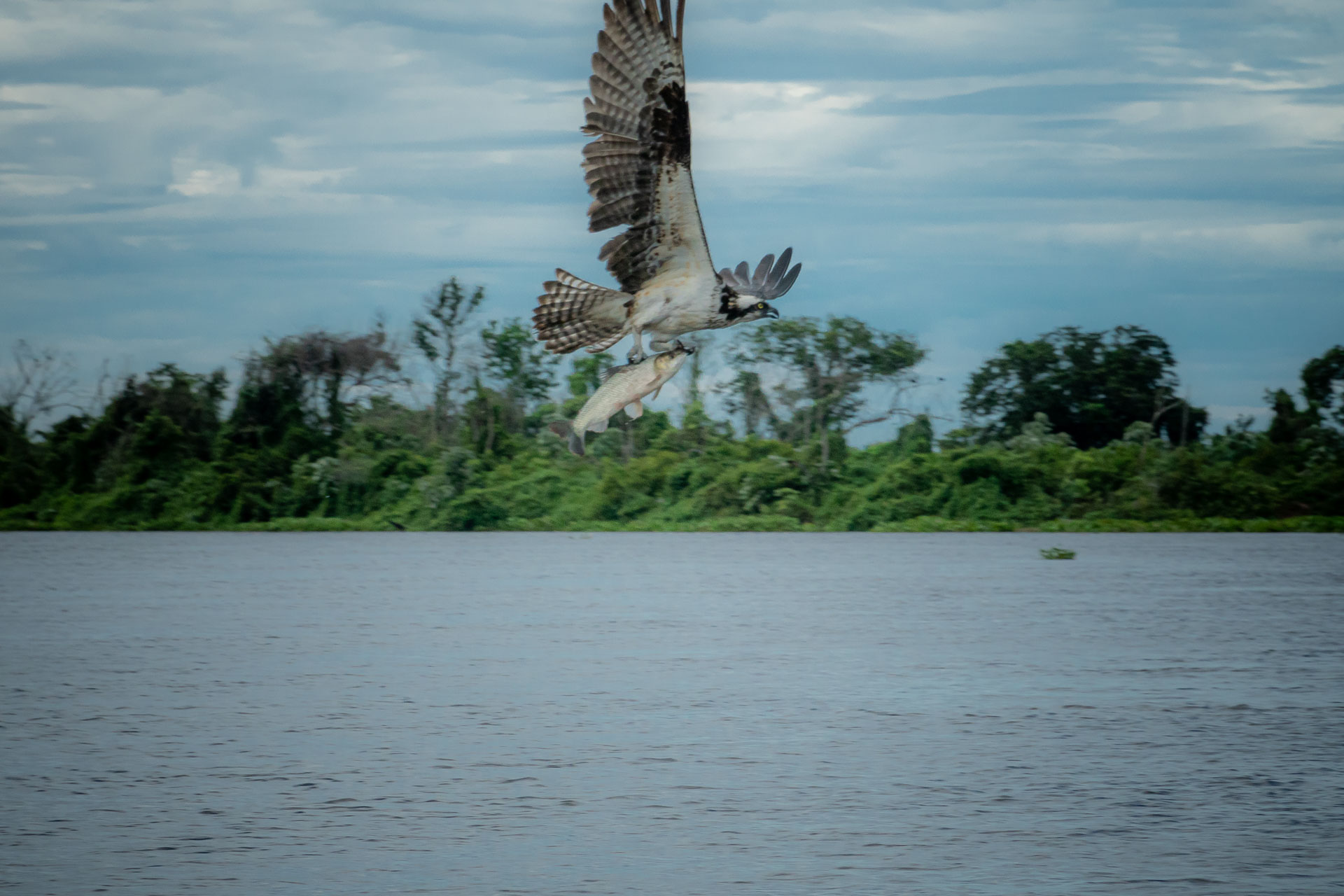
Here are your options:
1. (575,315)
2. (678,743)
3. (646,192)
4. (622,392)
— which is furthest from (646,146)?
(678,743)

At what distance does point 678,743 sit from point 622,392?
20.1 ft

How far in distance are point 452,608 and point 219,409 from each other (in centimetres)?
3322

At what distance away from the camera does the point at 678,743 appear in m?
12.0

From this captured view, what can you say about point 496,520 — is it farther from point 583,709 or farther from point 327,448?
point 583,709

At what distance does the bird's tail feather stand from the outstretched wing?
28 cm

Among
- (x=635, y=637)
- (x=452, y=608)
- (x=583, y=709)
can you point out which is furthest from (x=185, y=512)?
(x=583, y=709)

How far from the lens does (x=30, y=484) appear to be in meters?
53.4

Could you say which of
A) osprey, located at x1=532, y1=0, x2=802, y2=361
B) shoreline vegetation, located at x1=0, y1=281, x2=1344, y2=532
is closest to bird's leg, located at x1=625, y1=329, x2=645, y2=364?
osprey, located at x1=532, y1=0, x2=802, y2=361

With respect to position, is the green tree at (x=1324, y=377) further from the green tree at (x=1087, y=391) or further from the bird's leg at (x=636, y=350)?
the bird's leg at (x=636, y=350)

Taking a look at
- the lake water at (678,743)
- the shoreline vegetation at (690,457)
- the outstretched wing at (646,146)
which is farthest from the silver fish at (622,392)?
the shoreline vegetation at (690,457)

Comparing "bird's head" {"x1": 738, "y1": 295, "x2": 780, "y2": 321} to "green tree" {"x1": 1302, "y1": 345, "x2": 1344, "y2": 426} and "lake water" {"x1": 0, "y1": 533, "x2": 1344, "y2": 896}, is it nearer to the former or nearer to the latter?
"lake water" {"x1": 0, "y1": 533, "x2": 1344, "y2": 896}

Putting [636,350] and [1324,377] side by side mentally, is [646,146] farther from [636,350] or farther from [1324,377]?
[1324,377]

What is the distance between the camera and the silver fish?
6.20m

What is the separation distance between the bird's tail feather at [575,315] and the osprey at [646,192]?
0.03ft
